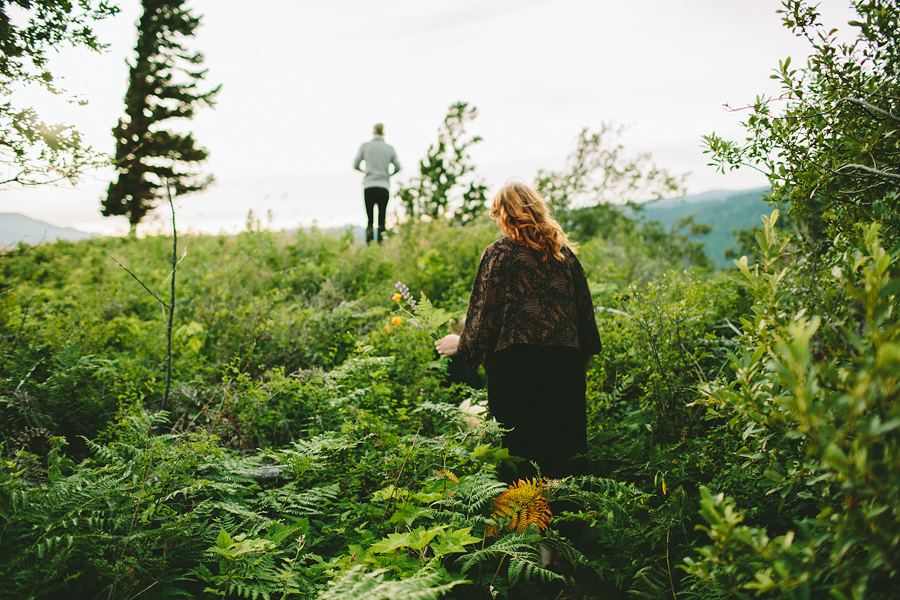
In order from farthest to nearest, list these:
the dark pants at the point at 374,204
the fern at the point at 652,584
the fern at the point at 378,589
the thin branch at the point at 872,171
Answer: the dark pants at the point at 374,204 → the fern at the point at 652,584 → the thin branch at the point at 872,171 → the fern at the point at 378,589

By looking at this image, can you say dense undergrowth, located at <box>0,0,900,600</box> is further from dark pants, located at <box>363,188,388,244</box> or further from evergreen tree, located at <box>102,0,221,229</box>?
evergreen tree, located at <box>102,0,221,229</box>

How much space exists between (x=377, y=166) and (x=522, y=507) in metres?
7.03

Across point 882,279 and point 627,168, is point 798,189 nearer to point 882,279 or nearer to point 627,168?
point 882,279

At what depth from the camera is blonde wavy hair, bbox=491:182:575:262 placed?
2750mm

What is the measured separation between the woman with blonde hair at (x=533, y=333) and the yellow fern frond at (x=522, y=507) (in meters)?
0.63

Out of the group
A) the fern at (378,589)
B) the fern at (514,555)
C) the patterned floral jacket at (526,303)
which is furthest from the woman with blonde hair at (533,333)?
the fern at (378,589)

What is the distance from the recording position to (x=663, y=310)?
3305 millimetres

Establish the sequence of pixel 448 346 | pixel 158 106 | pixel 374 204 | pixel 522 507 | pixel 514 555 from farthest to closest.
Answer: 1. pixel 158 106
2. pixel 374 204
3. pixel 448 346
4. pixel 522 507
5. pixel 514 555

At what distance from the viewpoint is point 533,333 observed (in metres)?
2.71

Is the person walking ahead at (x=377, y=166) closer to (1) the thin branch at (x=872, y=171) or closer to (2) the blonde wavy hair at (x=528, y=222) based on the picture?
(2) the blonde wavy hair at (x=528, y=222)

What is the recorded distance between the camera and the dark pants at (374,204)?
8.27 meters

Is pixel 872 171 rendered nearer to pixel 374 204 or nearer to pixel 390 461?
pixel 390 461

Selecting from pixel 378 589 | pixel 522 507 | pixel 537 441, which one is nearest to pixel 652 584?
pixel 522 507

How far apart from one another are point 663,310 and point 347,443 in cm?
237
